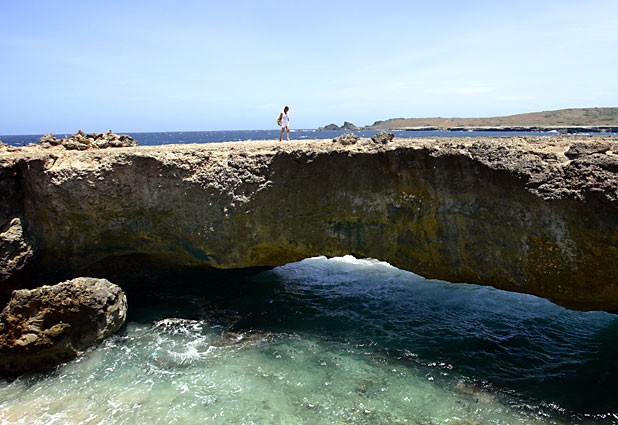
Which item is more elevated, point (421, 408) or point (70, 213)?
point (70, 213)

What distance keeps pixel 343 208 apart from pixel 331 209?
282mm

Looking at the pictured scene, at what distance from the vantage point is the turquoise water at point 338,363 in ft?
22.6

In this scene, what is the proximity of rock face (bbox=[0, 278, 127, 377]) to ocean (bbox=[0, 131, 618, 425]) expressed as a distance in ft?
1.07

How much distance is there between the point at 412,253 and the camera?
9273mm

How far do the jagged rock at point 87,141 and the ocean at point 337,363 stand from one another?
4116 mm

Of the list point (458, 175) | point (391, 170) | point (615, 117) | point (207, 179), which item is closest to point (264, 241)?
point (207, 179)

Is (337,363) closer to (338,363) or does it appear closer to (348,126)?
(338,363)

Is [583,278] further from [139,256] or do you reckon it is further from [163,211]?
[139,256]

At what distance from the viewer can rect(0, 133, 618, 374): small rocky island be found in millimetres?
7582

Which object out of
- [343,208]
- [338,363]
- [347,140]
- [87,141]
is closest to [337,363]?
[338,363]

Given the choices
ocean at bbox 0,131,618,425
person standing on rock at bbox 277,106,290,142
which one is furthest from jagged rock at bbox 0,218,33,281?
person standing on rock at bbox 277,106,290,142

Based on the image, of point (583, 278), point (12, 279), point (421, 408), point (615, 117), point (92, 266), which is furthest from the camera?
point (615, 117)

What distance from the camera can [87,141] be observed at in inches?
467

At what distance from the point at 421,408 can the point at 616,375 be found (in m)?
3.89
